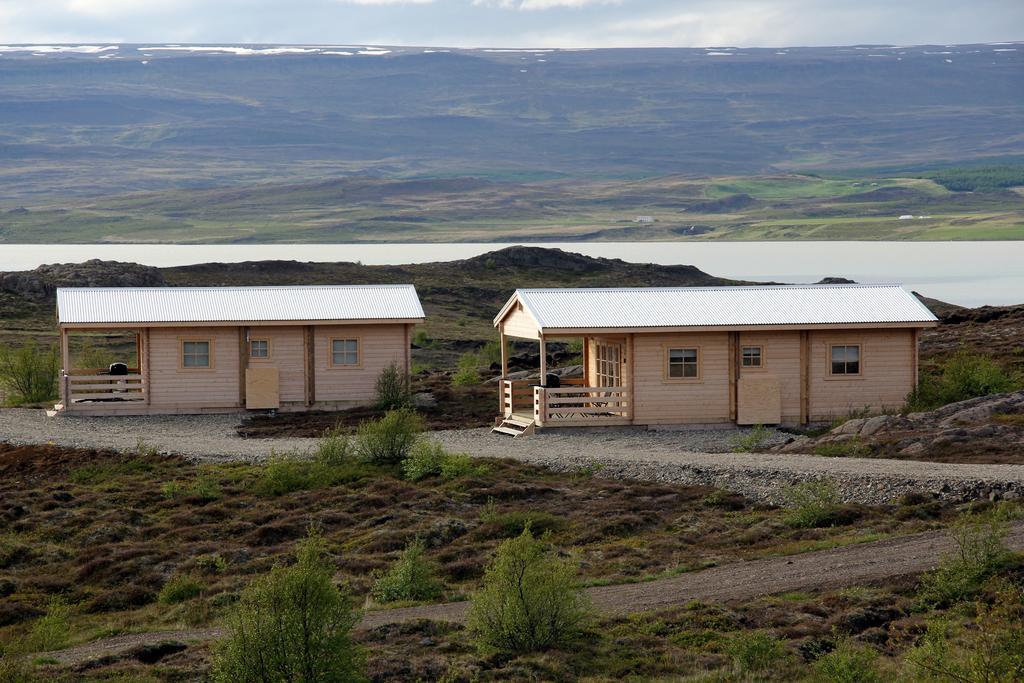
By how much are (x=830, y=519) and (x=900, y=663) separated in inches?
222

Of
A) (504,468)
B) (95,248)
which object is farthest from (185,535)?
(95,248)

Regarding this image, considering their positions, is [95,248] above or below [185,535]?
above

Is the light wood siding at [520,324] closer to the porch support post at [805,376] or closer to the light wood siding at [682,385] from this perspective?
the light wood siding at [682,385]

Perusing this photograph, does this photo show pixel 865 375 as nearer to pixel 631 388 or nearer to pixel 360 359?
pixel 631 388

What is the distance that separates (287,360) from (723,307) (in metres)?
9.47

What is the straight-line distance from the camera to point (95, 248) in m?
154

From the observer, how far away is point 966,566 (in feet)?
Answer: 48.0

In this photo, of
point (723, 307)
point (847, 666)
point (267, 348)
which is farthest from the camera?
point (267, 348)

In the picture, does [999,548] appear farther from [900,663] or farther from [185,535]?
[185,535]

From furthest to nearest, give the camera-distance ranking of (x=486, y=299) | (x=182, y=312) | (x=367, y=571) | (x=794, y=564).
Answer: (x=486, y=299) → (x=182, y=312) → (x=367, y=571) → (x=794, y=564)

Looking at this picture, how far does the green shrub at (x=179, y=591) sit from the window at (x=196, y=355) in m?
14.2

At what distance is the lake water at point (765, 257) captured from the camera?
320 ft

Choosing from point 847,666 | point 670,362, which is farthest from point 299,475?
point 847,666

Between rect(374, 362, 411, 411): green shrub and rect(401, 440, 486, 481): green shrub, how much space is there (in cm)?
763
